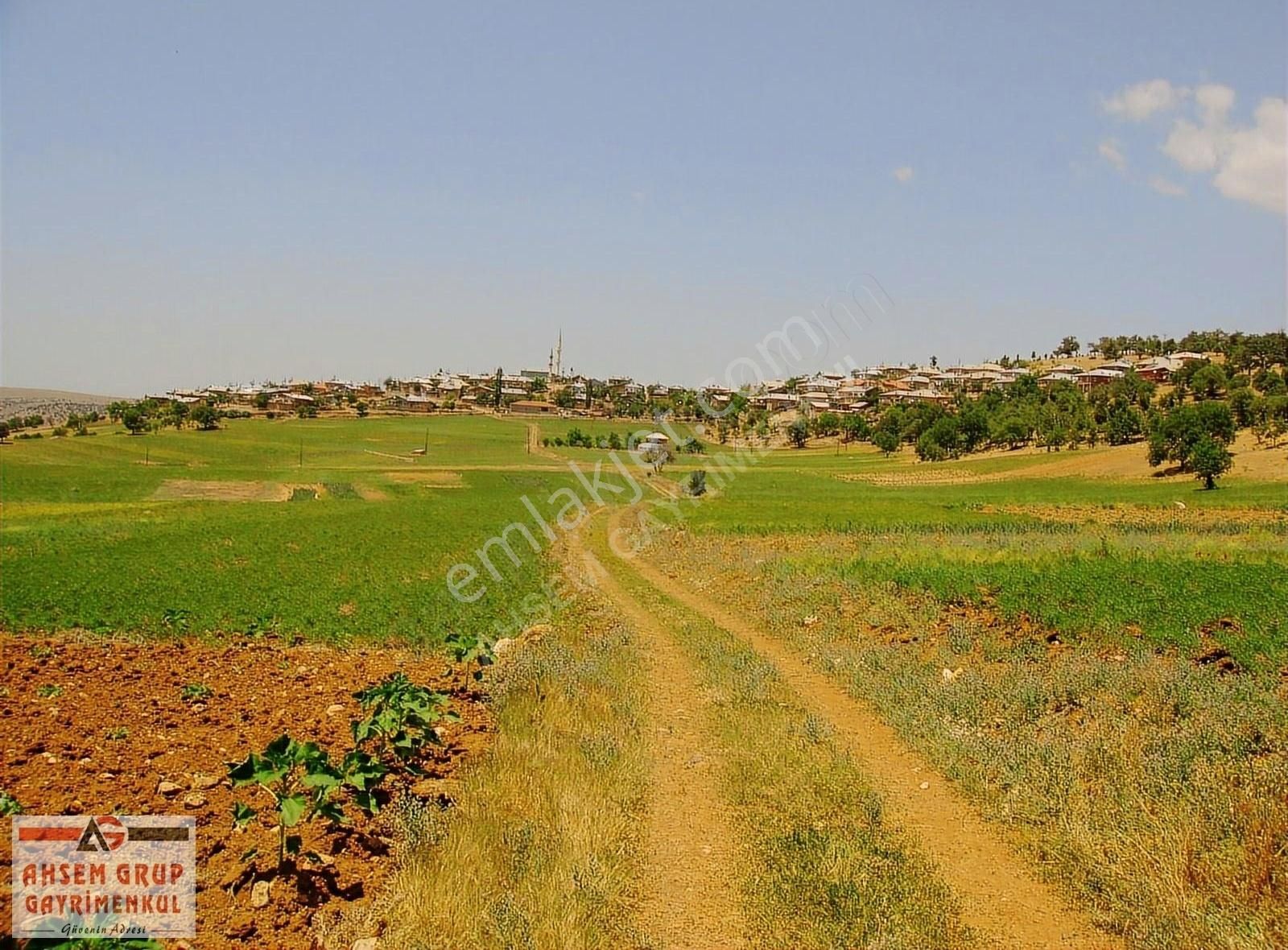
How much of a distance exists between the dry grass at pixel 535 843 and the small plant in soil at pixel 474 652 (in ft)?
3.77

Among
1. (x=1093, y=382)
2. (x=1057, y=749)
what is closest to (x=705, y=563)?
(x=1057, y=749)

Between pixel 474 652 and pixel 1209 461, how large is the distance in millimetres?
69762

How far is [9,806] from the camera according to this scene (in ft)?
26.9

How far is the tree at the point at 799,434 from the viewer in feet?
511

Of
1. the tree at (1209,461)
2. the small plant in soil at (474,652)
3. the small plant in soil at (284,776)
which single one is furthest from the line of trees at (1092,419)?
the small plant in soil at (284,776)

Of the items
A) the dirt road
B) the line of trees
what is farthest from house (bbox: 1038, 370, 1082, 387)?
the dirt road

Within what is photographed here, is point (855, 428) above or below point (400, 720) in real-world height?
above

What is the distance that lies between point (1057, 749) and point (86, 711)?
14680 mm

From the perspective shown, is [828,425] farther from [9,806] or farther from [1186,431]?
[9,806]

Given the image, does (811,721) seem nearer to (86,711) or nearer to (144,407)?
(86,711)

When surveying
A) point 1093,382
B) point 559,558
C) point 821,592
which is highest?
point 1093,382

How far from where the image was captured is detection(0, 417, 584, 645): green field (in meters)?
23.3

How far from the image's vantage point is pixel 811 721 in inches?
498

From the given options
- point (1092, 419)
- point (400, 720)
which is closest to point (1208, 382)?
point (1092, 419)
